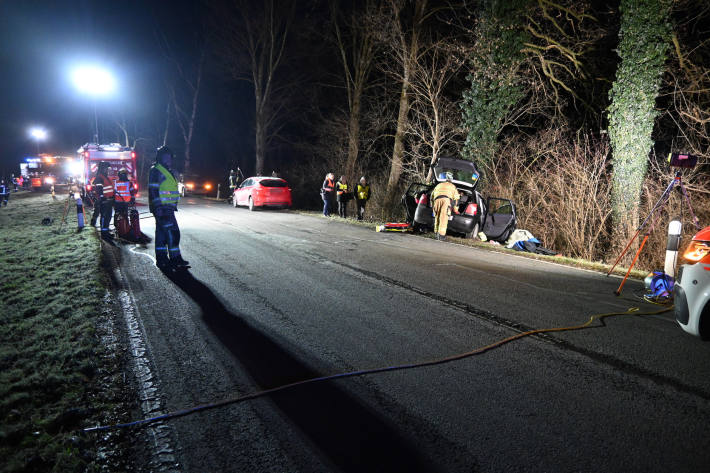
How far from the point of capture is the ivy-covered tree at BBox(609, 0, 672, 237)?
1035 centimetres

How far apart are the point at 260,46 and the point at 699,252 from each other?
1209 inches

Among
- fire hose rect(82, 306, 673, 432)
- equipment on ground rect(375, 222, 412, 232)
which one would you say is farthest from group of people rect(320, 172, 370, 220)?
fire hose rect(82, 306, 673, 432)

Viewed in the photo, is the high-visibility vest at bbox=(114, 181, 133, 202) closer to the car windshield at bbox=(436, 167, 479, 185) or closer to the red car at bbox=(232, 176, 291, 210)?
the car windshield at bbox=(436, 167, 479, 185)

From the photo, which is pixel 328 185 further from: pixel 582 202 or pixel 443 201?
pixel 582 202

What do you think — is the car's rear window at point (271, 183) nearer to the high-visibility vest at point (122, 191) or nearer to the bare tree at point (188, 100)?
the high-visibility vest at point (122, 191)

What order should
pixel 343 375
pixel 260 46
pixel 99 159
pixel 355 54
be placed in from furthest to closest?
pixel 260 46 < pixel 355 54 < pixel 99 159 < pixel 343 375

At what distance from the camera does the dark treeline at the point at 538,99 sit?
10.7 meters

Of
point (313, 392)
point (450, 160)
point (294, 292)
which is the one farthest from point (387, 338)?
point (450, 160)

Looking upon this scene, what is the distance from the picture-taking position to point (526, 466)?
253 cm

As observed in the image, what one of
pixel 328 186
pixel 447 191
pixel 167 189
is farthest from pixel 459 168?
pixel 167 189

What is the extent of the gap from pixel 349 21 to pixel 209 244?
18.1 m

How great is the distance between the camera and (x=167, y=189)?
777cm

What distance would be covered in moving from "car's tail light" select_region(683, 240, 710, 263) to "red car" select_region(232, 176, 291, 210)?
18.1 m

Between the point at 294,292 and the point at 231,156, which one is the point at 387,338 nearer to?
the point at 294,292
